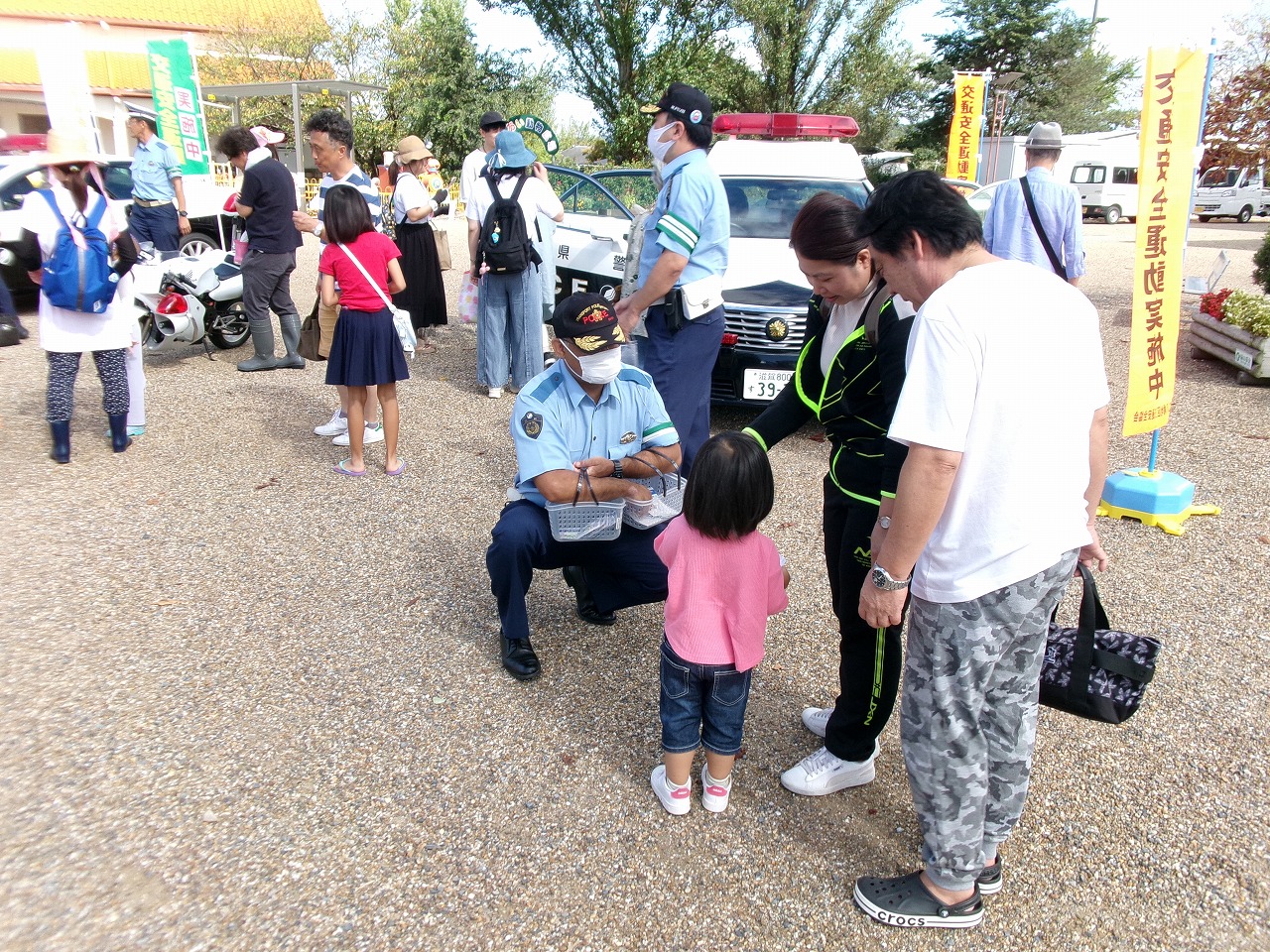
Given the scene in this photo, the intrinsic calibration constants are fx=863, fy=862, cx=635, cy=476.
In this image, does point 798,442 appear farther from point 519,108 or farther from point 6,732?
point 519,108

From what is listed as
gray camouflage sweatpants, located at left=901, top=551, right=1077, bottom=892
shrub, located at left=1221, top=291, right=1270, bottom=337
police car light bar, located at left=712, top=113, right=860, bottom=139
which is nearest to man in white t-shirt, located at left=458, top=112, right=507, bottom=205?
police car light bar, located at left=712, top=113, right=860, bottom=139

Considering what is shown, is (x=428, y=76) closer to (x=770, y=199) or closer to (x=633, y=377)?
(x=770, y=199)

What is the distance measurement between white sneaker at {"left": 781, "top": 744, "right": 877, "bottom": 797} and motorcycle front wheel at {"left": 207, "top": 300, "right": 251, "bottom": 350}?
7299mm

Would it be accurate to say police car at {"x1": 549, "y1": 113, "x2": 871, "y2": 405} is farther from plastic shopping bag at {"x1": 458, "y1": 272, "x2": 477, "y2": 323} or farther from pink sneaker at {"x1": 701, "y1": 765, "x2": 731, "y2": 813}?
pink sneaker at {"x1": 701, "y1": 765, "x2": 731, "y2": 813}

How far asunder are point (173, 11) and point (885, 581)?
3602 cm

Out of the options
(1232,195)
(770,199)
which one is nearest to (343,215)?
(770,199)

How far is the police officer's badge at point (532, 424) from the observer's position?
10.1 feet

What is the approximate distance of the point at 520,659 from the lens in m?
3.34

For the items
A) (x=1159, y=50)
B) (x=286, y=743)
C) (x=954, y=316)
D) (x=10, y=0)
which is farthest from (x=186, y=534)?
(x=10, y=0)

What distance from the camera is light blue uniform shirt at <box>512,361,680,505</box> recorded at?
3090mm

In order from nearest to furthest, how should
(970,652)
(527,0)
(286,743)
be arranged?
(970,652) < (286,743) < (527,0)

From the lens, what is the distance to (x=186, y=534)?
455cm

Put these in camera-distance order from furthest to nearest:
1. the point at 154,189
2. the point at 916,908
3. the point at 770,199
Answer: the point at 154,189 < the point at 770,199 < the point at 916,908

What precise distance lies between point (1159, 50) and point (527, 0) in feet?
82.3
